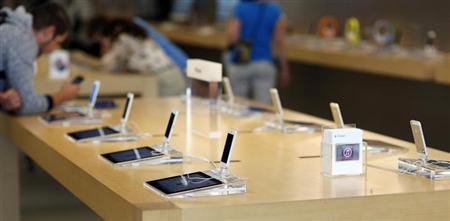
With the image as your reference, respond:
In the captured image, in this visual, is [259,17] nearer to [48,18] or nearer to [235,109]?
[235,109]

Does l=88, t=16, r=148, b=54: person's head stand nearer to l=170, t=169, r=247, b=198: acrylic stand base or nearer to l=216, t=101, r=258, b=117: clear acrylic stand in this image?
l=216, t=101, r=258, b=117: clear acrylic stand

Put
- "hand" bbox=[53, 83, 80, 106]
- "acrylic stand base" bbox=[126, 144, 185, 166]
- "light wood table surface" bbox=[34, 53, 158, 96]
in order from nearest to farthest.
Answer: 1. "acrylic stand base" bbox=[126, 144, 185, 166]
2. "hand" bbox=[53, 83, 80, 106]
3. "light wood table surface" bbox=[34, 53, 158, 96]

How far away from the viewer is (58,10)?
241 inches

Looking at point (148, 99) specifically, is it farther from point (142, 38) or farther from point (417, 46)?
point (417, 46)

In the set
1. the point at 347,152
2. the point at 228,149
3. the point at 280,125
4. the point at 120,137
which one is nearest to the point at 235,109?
the point at 280,125

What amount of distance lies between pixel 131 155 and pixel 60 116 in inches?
56.0

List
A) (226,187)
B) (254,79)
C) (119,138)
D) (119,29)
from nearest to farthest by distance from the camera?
1. (226,187)
2. (119,138)
3. (119,29)
4. (254,79)

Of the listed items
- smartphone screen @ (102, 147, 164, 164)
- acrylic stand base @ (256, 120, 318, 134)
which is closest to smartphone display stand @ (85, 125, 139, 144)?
smartphone screen @ (102, 147, 164, 164)

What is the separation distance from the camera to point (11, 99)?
6.05m

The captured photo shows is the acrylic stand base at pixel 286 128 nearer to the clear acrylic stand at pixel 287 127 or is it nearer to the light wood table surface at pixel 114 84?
the clear acrylic stand at pixel 287 127

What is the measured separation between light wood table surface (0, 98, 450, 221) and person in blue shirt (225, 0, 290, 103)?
138 inches

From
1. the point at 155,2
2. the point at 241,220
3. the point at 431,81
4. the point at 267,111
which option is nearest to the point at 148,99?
the point at 267,111

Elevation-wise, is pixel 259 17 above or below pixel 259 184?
above

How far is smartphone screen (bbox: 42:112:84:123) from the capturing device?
5.86 m
